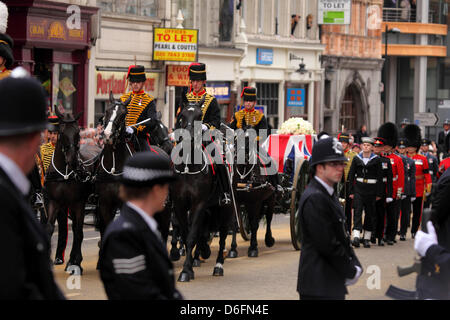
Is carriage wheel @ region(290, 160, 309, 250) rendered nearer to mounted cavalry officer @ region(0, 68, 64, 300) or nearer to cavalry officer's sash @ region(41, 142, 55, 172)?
cavalry officer's sash @ region(41, 142, 55, 172)

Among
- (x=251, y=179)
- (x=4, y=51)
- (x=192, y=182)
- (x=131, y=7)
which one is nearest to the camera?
(x=4, y=51)

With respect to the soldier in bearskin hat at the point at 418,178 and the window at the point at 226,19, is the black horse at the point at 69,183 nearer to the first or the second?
the soldier in bearskin hat at the point at 418,178

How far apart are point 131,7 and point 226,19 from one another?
23.6 ft

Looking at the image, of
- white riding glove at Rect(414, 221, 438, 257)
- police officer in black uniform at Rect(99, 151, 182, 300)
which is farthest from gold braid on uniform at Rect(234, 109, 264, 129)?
police officer in black uniform at Rect(99, 151, 182, 300)

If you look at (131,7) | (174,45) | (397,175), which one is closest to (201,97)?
(397,175)

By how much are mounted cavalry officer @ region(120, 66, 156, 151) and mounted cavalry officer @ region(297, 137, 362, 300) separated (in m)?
6.91

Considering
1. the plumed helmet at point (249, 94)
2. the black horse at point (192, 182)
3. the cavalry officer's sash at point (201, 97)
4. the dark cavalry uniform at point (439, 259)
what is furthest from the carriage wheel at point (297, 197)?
the dark cavalry uniform at point (439, 259)

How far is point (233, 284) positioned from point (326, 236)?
6280 millimetres

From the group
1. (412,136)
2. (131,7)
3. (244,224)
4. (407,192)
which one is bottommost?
(244,224)

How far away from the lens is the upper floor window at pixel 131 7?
3058 centimetres

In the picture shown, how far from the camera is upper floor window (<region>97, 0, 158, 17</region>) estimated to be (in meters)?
30.6

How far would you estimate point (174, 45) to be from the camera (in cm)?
3238

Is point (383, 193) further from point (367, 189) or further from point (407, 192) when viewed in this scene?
point (407, 192)

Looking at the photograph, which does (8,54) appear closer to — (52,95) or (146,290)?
(146,290)
